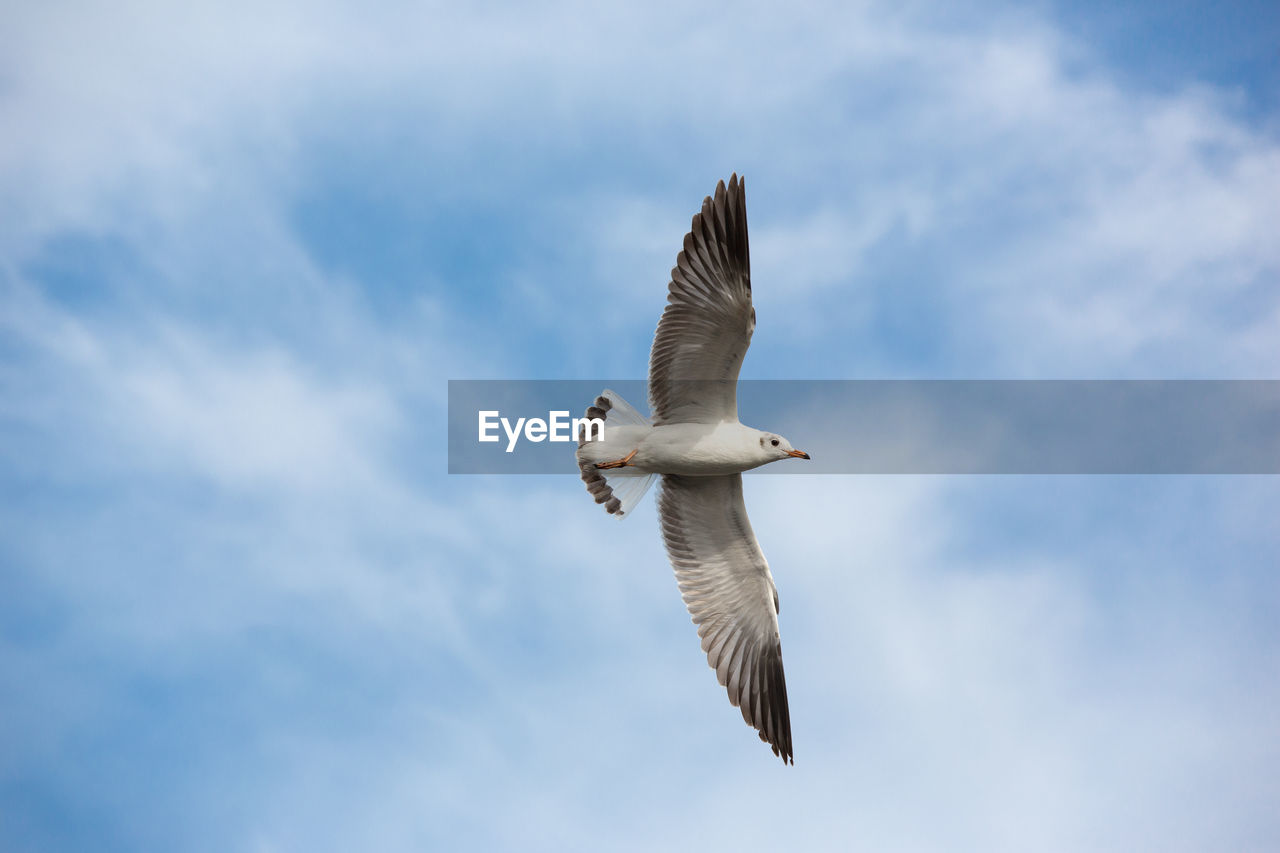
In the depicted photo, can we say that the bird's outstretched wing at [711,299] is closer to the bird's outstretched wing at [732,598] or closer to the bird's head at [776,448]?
the bird's head at [776,448]

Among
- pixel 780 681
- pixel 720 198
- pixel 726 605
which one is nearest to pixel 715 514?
pixel 726 605

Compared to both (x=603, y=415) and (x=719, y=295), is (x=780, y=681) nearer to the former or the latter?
(x=603, y=415)

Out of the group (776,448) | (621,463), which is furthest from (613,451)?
(776,448)

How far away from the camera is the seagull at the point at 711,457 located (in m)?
10.5

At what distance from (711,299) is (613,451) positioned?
66.6 inches

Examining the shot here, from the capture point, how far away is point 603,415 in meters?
11.3

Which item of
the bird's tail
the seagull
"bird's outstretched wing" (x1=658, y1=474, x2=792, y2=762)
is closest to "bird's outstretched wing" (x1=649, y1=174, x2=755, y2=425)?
the seagull

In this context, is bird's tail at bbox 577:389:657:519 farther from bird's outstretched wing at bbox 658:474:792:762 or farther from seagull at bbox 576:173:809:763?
bird's outstretched wing at bbox 658:474:792:762

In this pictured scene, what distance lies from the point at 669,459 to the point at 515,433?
1920mm

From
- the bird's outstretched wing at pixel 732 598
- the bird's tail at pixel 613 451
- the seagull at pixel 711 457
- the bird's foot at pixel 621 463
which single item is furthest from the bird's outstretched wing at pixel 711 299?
the bird's outstretched wing at pixel 732 598

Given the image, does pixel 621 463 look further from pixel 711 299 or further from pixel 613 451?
pixel 711 299

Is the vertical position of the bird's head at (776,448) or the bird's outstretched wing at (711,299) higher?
the bird's outstretched wing at (711,299)

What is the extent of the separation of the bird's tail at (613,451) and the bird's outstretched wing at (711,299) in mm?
605

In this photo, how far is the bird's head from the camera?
37.0ft
